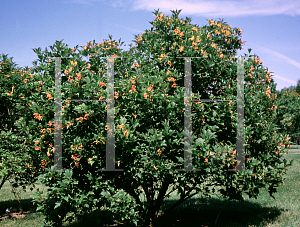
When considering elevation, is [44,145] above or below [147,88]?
below

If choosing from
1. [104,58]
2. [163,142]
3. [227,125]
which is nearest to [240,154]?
[227,125]

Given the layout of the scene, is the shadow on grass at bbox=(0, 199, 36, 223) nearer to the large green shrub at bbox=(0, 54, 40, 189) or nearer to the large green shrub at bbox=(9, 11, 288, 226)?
the large green shrub at bbox=(0, 54, 40, 189)

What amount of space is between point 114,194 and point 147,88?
7.37 ft

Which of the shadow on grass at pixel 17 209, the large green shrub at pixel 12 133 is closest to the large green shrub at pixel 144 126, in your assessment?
the large green shrub at pixel 12 133

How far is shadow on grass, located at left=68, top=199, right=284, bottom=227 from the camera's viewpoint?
7052mm

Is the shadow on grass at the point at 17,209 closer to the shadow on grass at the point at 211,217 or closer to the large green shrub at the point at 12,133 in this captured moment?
the large green shrub at the point at 12,133

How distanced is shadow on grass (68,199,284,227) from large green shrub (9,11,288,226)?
1.44 metres

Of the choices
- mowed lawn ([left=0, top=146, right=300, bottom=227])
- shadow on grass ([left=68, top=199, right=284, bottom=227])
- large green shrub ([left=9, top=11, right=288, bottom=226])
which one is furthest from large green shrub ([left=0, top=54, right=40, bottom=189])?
shadow on grass ([left=68, top=199, right=284, bottom=227])

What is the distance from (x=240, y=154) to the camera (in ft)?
17.5

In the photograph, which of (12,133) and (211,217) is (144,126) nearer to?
(211,217)

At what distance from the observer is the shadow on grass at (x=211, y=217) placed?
23.1 feet

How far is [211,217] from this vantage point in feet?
26.8

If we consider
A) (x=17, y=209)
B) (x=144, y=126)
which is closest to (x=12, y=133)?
(x=17, y=209)

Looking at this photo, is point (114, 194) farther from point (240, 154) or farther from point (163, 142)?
point (240, 154)
